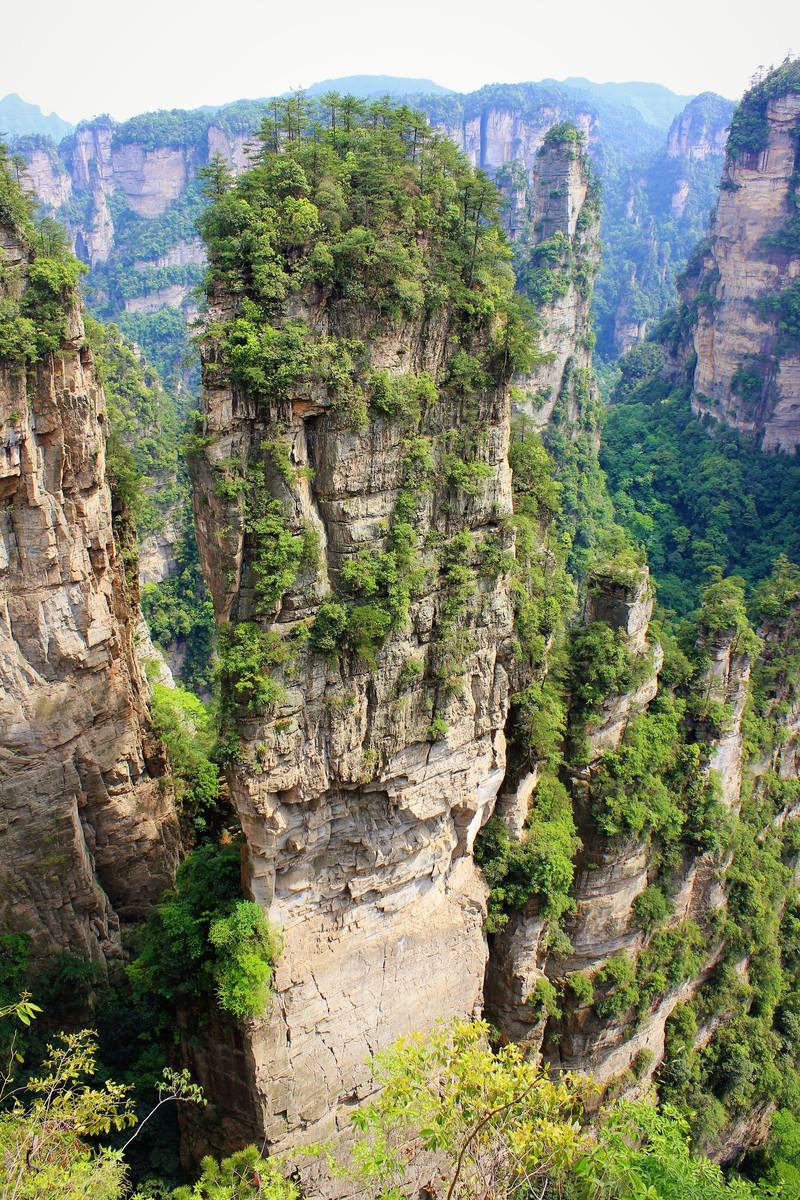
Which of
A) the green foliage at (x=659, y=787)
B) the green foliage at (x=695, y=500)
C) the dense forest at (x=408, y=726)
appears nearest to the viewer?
the dense forest at (x=408, y=726)

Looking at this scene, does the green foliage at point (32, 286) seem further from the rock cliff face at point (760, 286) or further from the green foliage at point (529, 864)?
the rock cliff face at point (760, 286)

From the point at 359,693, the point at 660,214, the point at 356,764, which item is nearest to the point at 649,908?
the point at 356,764

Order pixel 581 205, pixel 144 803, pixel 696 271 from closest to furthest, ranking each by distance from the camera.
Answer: pixel 144 803 < pixel 581 205 < pixel 696 271

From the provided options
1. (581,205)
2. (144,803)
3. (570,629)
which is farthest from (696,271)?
(144,803)

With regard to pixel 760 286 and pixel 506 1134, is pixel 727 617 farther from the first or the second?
pixel 760 286

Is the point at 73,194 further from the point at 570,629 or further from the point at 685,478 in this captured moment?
the point at 570,629

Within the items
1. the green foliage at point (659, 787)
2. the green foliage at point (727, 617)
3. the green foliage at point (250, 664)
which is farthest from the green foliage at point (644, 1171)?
the green foliage at point (727, 617)

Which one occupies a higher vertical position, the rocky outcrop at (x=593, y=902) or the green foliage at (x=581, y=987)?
the rocky outcrop at (x=593, y=902)
